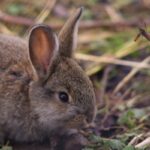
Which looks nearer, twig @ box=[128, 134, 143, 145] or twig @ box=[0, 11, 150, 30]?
twig @ box=[128, 134, 143, 145]

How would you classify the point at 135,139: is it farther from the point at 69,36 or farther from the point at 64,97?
the point at 69,36

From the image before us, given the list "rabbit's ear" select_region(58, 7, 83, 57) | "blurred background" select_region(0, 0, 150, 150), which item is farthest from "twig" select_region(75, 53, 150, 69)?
"rabbit's ear" select_region(58, 7, 83, 57)

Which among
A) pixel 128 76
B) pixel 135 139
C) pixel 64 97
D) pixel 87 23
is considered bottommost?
pixel 135 139

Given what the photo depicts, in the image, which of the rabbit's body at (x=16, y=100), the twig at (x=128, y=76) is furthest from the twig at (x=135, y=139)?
the twig at (x=128, y=76)

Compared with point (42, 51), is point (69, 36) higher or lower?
higher

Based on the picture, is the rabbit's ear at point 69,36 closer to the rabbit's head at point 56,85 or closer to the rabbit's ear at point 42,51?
the rabbit's head at point 56,85

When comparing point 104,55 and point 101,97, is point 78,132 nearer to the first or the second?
point 101,97

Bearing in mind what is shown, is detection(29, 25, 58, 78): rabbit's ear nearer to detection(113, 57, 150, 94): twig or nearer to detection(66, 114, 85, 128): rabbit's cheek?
detection(66, 114, 85, 128): rabbit's cheek

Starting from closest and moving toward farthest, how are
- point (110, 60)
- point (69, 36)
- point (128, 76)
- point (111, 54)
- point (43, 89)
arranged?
point (43, 89) < point (69, 36) < point (128, 76) < point (110, 60) < point (111, 54)

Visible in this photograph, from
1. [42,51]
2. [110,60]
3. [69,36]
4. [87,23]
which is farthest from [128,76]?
[42,51]
